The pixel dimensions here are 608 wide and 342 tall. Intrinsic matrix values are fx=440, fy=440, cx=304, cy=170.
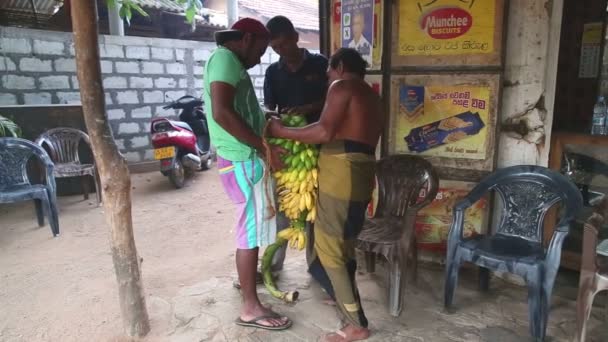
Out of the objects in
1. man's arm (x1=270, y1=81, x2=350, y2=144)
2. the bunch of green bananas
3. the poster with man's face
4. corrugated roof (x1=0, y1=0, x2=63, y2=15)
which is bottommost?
the bunch of green bananas

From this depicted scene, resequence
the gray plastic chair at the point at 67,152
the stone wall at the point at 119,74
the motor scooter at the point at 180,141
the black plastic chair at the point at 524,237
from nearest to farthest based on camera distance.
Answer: the black plastic chair at the point at 524,237 → the gray plastic chair at the point at 67,152 → the stone wall at the point at 119,74 → the motor scooter at the point at 180,141

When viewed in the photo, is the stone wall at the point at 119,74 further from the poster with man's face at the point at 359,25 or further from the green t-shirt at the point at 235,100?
the green t-shirt at the point at 235,100

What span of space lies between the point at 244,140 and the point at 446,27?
178 centimetres

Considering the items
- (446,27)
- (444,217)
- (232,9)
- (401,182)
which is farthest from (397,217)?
(232,9)

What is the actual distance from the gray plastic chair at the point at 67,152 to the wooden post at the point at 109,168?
3167 mm

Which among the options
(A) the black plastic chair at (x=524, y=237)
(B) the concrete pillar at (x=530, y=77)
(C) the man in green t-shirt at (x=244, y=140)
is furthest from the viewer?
(B) the concrete pillar at (x=530, y=77)

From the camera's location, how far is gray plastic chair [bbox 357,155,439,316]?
2.75 m

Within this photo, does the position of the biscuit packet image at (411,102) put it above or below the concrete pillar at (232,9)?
below

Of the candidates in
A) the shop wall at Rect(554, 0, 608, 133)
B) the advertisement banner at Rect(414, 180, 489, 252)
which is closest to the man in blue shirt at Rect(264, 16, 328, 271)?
the advertisement banner at Rect(414, 180, 489, 252)

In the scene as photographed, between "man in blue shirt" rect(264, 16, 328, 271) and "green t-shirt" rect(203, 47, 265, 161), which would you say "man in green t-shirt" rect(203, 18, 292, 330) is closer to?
"green t-shirt" rect(203, 47, 265, 161)

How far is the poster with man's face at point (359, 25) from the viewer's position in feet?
11.3

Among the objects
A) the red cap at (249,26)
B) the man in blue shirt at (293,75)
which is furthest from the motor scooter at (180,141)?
the red cap at (249,26)

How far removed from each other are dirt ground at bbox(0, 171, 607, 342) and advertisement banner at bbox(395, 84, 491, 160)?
0.96 m

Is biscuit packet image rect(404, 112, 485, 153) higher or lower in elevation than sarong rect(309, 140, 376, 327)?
higher
